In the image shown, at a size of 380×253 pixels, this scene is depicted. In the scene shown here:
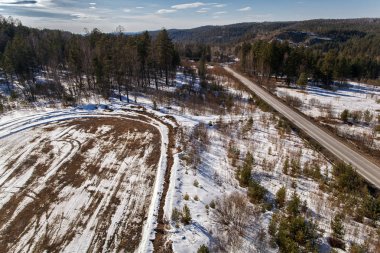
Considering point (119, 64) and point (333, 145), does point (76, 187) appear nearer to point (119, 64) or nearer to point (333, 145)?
point (333, 145)

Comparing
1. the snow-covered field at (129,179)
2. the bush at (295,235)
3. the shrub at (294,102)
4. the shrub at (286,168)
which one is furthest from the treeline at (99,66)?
the bush at (295,235)

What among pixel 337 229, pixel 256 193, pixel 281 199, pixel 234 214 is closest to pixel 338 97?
pixel 281 199

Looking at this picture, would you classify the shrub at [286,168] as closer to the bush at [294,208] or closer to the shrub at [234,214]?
the shrub at [234,214]

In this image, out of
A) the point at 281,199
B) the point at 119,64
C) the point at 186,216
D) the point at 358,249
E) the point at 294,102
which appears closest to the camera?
the point at 358,249

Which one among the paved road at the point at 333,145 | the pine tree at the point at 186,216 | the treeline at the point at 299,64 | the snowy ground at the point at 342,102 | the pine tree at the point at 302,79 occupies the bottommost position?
the pine tree at the point at 186,216

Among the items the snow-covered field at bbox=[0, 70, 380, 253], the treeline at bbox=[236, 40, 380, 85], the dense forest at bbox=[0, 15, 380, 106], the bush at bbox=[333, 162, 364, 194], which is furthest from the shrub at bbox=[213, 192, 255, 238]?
the treeline at bbox=[236, 40, 380, 85]
